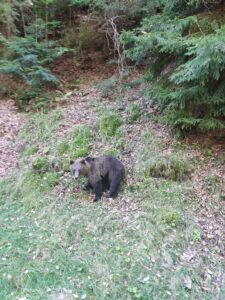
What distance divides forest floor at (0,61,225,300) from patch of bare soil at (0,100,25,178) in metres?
0.05

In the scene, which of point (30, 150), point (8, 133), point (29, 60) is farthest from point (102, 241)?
point (29, 60)

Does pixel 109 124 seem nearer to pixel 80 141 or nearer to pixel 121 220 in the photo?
pixel 80 141

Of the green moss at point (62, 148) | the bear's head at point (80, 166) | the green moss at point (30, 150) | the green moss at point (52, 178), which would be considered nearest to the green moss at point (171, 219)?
the bear's head at point (80, 166)

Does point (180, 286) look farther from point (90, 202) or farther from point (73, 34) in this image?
point (73, 34)

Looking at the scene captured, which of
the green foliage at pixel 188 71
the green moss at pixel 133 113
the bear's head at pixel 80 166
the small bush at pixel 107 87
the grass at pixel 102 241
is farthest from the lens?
the small bush at pixel 107 87

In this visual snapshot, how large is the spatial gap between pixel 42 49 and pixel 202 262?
8.78m

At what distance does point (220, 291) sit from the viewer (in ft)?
13.8

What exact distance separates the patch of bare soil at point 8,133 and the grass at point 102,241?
91cm

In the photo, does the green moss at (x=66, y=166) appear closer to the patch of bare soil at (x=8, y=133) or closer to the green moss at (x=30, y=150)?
the green moss at (x=30, y=150)

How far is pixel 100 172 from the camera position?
592 centimetres

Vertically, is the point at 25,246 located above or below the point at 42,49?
below

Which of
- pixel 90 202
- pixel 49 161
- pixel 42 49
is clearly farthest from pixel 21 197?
pixel 42 49

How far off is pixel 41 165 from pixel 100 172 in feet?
5.34

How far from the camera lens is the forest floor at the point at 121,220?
4.32m
